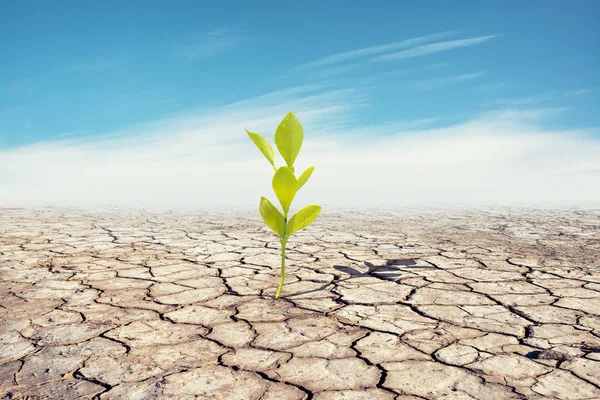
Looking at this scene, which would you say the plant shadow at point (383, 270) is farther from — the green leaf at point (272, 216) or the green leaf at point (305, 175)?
the green leaf at point (305, 175)

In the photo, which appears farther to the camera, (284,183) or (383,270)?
(383,270)

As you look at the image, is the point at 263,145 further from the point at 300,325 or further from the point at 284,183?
the point at 300,325

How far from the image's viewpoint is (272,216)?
6.93 ft

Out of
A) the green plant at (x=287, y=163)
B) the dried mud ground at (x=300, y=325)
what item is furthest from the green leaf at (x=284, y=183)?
the dried mud ground at (x=300, y=325)

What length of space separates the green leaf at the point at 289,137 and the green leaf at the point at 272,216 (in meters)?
0.20

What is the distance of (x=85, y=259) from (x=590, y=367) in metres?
2.81

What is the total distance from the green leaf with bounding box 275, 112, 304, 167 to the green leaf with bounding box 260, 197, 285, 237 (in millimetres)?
203

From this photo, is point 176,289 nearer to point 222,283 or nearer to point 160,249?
point 222,283

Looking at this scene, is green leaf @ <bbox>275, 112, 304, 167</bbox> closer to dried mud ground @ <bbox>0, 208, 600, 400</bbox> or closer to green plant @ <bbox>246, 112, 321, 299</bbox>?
green plant @ <bbox>246, 112, 321, 299</bbox>

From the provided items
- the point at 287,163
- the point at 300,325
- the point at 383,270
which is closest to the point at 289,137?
the point at 287,163

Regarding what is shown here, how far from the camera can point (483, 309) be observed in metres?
2.01

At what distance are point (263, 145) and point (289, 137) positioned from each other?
11cm

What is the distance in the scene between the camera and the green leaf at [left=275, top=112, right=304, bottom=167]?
1990mm

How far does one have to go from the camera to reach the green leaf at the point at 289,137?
6.53 ft
